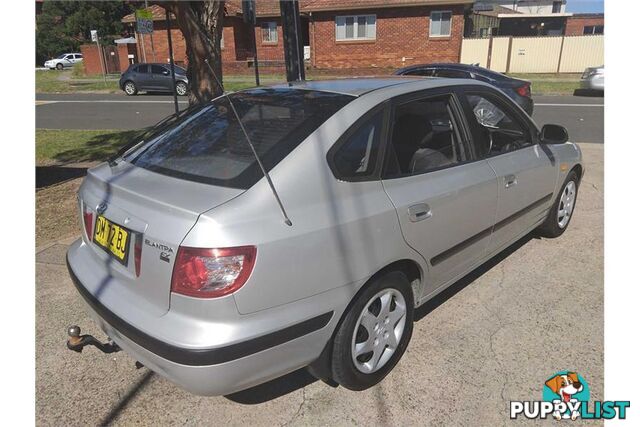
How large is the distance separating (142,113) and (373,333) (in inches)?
558

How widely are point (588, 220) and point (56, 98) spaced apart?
71.6 feet

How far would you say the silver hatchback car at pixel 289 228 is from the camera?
6.36 feet

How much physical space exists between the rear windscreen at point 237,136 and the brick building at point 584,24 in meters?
47.5

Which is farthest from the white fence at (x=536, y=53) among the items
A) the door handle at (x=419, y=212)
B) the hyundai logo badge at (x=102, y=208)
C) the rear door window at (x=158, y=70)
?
the hyundai logo badge at (x=102, y=208)

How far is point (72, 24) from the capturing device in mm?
47312

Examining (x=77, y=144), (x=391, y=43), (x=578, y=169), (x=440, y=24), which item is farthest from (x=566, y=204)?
(x=391, y=43)

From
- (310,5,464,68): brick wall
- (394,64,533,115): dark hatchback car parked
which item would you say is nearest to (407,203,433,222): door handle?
(394,64,533,115): dark hatchback car parked

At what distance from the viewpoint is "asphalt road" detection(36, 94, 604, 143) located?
11023mm

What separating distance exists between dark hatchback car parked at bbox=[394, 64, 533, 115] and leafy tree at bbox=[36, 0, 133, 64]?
4063cm

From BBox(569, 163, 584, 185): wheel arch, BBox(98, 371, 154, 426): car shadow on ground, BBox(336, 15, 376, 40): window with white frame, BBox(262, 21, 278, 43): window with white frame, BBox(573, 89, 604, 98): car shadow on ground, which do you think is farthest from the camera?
BBox(262, 21, 278, 43): window with white frame

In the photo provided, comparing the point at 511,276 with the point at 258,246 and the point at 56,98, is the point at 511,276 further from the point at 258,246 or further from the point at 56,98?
the point at 56,98

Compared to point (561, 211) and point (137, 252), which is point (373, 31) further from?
point (137, 252)

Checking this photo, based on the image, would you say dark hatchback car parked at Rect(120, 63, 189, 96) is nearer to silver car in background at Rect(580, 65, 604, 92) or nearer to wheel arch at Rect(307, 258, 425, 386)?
silver car in background at Rect(580, 65, 604, 92)

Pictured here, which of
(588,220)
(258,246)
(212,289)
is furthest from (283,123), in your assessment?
(588,220)
